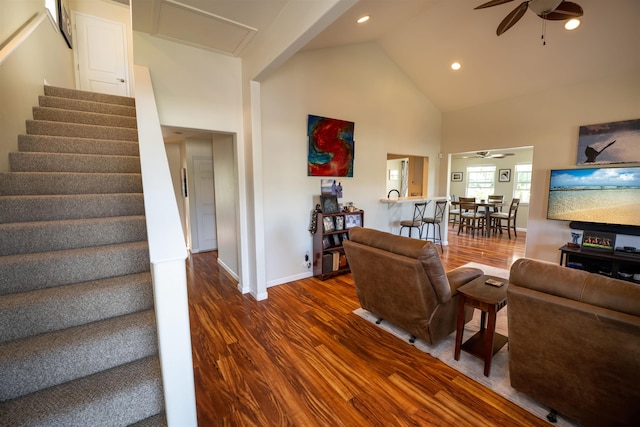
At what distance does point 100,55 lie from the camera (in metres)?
4.75

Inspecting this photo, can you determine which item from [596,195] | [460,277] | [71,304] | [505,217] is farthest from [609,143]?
[71,304]

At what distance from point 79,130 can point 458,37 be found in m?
5.28

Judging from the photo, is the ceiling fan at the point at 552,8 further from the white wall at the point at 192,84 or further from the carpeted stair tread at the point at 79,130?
the carpeted stair tread at the point at 79,130

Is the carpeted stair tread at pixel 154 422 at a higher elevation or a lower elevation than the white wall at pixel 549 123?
lower

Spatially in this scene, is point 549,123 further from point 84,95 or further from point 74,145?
point 84,95

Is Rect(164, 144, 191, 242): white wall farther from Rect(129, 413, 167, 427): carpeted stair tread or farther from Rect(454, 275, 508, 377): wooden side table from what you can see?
Rect(454, 275, 508, 377): wooden side table

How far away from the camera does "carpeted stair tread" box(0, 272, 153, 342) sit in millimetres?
1382

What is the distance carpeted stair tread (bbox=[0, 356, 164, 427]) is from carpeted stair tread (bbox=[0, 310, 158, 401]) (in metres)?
0.04

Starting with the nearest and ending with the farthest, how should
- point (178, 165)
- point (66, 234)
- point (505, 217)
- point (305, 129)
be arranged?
point (66, 234), point (305, 129), point (178, 165), point (505, 217)

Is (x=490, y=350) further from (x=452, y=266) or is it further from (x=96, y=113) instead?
(x=96, y=113)

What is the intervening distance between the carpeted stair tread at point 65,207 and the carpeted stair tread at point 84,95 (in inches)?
76.6

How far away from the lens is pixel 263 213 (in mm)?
3576

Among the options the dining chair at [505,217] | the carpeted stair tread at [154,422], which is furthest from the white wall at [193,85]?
the dining chair at [505,217]

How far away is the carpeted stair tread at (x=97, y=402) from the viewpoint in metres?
1.16
